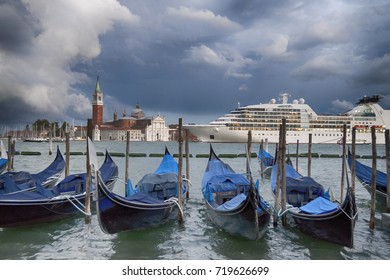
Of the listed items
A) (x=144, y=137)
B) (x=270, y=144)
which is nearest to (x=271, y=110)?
(x=270, y=144)

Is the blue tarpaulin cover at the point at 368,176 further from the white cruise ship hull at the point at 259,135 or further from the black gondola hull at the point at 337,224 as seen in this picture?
the white cruise ship hull at the point at 259,135

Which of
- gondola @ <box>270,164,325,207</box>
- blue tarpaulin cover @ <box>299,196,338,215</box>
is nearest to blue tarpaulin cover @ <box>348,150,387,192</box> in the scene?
gondola @ <box>270,164,325,207</box>

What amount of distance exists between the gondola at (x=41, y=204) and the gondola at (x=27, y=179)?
1.01 ft

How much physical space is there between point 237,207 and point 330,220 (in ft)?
2.77

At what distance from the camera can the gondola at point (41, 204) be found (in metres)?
3.82

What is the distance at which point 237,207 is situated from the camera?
3.56 m

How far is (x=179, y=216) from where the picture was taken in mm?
4395

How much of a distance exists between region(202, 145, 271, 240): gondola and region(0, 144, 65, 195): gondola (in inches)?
84.6

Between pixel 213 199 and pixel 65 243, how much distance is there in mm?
1757

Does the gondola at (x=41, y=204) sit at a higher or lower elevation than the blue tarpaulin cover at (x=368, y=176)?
lower

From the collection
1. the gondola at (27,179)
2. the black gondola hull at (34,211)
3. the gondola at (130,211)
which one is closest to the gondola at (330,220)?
the gondola at (130,211)

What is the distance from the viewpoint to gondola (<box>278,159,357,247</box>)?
3340 mm

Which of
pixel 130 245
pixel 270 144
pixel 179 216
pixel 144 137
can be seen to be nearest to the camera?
pixel 130 245
